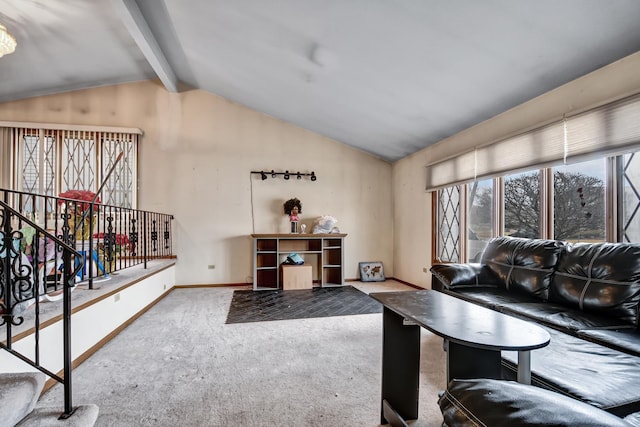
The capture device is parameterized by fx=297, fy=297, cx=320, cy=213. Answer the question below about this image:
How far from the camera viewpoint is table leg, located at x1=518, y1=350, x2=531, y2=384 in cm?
112

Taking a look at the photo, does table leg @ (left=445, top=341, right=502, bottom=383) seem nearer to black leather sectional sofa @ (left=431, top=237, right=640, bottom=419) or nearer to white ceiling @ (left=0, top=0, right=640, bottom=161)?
black leather sectional sofa @ (left=431, top=237, right=640, bottom=419)

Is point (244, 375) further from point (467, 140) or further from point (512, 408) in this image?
point (467, 140)

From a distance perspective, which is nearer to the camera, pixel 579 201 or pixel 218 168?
pixel 579 201

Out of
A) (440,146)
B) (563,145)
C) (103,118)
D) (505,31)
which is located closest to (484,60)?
(505,31)

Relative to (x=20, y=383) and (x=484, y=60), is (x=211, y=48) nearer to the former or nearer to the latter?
(x=484, y=60)

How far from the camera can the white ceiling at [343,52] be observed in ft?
6.96

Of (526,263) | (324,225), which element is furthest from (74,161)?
(526,263)

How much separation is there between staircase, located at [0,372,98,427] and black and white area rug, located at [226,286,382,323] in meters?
1.86

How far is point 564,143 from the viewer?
2498mm

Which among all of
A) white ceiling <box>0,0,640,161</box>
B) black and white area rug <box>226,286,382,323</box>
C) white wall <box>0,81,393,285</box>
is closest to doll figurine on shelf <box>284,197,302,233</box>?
white wall <box>0,81,393,285</box>

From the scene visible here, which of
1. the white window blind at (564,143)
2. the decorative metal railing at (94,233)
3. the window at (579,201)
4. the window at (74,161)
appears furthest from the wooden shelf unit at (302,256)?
the window at (579,201)

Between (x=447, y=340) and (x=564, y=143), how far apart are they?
2321 mm

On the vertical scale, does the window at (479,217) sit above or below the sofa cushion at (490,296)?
above

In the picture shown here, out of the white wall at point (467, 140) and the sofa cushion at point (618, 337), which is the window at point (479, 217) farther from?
the sofa cushion at point (618, 337)
